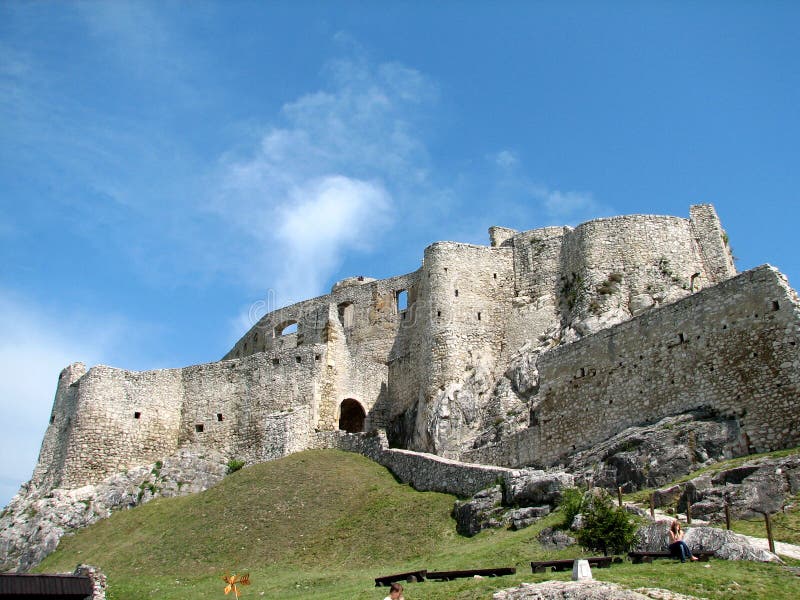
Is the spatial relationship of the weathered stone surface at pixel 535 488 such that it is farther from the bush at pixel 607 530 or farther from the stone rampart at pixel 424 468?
the bush at pixel 607 530

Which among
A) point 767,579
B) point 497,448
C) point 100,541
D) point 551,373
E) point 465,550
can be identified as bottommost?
point 767,579

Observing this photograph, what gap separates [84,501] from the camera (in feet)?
135

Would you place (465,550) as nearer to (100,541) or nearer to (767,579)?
(767,579)

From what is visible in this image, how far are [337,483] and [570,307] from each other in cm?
1579

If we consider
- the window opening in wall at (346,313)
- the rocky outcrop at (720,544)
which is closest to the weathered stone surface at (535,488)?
the rocky outcrop at (720,544)

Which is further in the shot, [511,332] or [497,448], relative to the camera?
[511,332]

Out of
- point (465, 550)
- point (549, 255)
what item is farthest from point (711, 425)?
point (549, 255)

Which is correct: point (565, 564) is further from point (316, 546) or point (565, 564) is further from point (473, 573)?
point (316, 546)

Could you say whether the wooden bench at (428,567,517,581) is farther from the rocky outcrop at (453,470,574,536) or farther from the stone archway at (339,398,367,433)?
the stone archway at (339,398,367,433)

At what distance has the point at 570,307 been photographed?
4459 cm

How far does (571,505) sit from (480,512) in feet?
18.0

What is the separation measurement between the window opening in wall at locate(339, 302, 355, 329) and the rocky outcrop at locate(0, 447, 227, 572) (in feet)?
38.8

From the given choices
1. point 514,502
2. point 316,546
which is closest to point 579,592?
point 514,502

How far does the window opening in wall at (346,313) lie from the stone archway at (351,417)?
4.97 metres
